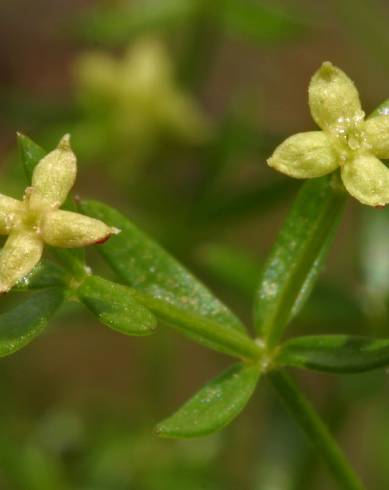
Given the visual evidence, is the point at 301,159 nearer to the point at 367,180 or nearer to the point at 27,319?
the point at 367,180

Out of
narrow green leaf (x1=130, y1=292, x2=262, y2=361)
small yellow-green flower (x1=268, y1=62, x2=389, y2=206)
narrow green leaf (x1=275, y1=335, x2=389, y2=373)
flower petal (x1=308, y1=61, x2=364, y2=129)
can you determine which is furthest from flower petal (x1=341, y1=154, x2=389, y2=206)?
narrow green leaf (x1=130, y1=292, x2=262, y2=361)

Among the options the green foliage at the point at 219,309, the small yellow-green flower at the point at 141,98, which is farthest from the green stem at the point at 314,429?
the small yellow-green flower at the point at 141,98

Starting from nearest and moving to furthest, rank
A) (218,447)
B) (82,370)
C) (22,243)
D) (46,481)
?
1. (22,243)
2. (46,481)
3. (218,447)
4. (82,370)

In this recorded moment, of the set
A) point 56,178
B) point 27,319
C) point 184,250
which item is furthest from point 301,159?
point 184,250

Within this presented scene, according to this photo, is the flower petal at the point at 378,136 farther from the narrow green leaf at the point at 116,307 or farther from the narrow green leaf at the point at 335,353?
the narrow green leaf at the point at 116,307

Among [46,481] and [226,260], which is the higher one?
[226,260]

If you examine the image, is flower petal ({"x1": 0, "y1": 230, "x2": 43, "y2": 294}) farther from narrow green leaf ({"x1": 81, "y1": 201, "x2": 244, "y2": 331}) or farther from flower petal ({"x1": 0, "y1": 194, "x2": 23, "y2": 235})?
narrow green leaf ({"x1": 81, "y1": 201, "x2": 244, "y2": 331})

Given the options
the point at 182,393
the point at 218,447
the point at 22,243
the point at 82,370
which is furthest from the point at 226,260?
the point at 82,370

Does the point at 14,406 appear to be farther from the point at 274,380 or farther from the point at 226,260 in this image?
the point at 274,380
